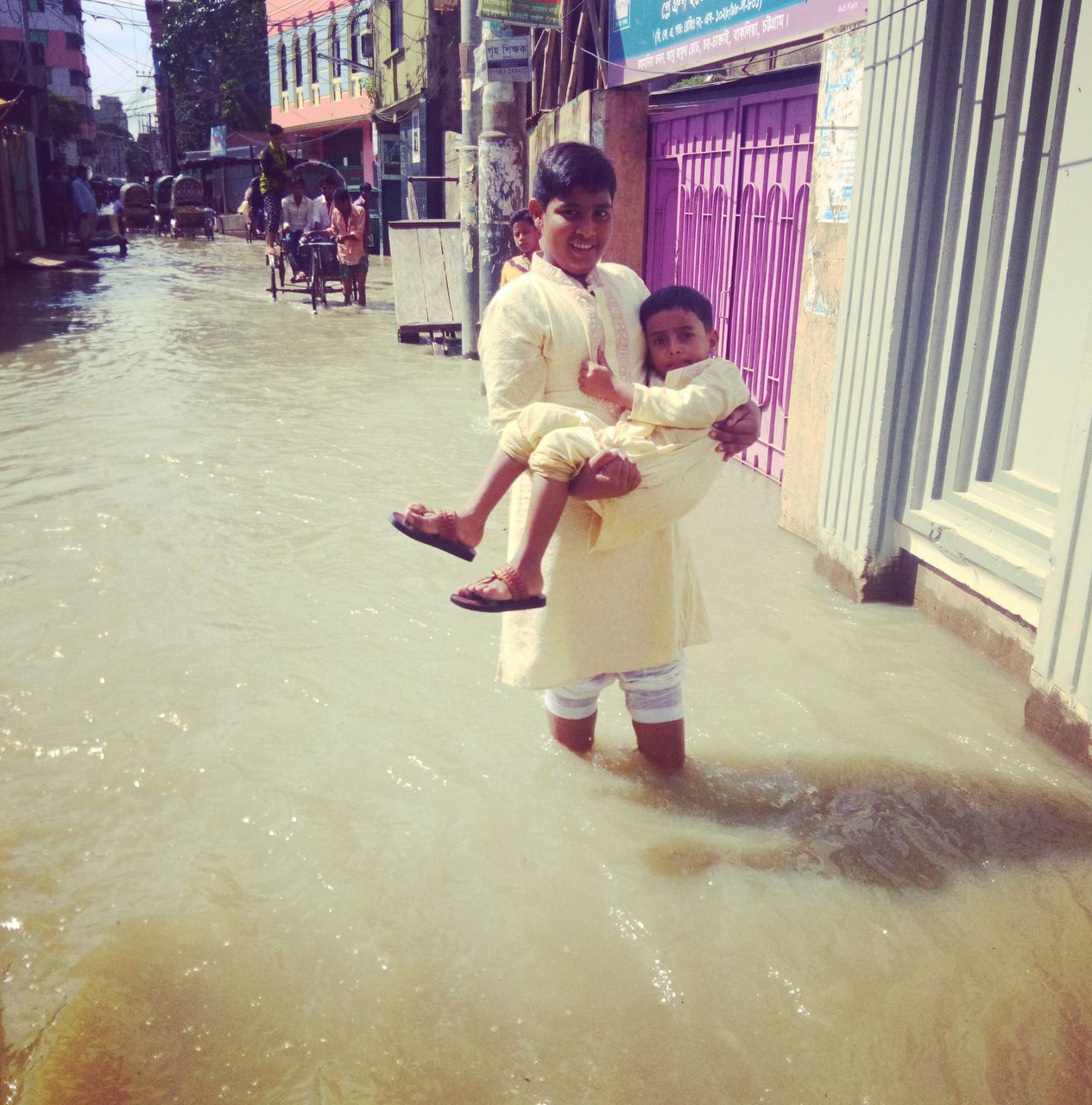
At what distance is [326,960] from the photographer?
2.38 m

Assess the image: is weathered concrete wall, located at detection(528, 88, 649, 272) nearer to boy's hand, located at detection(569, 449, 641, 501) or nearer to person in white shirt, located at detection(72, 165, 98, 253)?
boy's hand, located at detection(569, 449, 641, 501)

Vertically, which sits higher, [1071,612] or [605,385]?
[605,385]

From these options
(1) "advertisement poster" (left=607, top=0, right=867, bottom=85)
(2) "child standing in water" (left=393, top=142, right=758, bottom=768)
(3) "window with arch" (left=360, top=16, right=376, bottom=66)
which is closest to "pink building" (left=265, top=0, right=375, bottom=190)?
(3) "window with arch" (left=360, top=16, right=376, bottom=66)

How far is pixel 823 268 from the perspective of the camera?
16.1 feet

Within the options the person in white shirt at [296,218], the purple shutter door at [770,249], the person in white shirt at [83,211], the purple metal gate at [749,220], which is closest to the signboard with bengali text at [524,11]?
the purple metal gate at [749,220]

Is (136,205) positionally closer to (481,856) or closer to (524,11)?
(524,11)

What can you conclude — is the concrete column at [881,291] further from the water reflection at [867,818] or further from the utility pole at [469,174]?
the utility pole at [469,174]

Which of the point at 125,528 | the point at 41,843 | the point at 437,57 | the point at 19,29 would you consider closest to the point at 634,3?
the point at 125,528

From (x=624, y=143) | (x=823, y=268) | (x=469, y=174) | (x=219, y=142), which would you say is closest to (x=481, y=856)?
(x=823, y=268)

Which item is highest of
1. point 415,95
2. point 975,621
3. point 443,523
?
point 415,95

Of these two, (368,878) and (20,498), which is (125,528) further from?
(368,878)

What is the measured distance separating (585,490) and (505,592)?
0.32 m

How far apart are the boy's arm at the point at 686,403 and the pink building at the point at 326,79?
2609 centimetres

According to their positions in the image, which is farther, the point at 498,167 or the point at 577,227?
the point at 498,167
